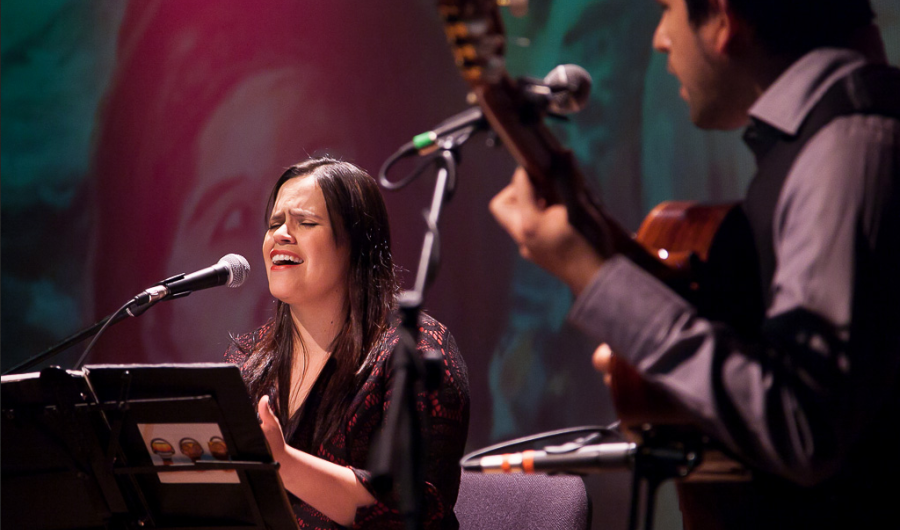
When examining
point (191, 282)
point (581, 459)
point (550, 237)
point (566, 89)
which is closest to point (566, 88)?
point (566, 89)

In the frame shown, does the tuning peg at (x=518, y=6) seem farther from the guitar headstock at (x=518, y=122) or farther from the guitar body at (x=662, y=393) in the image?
the guitar body at (x=662, y=393)

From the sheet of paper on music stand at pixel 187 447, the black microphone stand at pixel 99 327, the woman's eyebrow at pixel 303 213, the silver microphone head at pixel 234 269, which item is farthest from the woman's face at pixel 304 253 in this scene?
the sheet of paper on music stand at pixel 187 447

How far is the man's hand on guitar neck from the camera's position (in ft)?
3.57

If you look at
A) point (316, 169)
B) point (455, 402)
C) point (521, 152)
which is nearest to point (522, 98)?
point (521, 152)

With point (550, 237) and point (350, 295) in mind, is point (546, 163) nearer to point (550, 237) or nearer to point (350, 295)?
point (550, 237)

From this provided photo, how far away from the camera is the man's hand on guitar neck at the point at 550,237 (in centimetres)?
109

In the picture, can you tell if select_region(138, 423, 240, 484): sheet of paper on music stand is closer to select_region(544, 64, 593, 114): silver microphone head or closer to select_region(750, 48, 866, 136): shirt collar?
select_region(544, 64, 593, 114): silver microphone head

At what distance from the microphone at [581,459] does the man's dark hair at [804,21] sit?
63cm

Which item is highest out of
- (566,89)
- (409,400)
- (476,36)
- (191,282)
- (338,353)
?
(476,36)

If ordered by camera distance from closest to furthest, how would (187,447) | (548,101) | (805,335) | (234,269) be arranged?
(805,335) < (548,101) < (187,447) < (234,269)

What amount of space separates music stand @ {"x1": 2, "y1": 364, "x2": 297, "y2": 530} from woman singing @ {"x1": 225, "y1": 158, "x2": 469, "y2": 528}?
24 cm

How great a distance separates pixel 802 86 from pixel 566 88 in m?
0.34

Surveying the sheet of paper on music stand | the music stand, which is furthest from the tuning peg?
the sheet of paper on music stand

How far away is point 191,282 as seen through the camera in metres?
2.02
